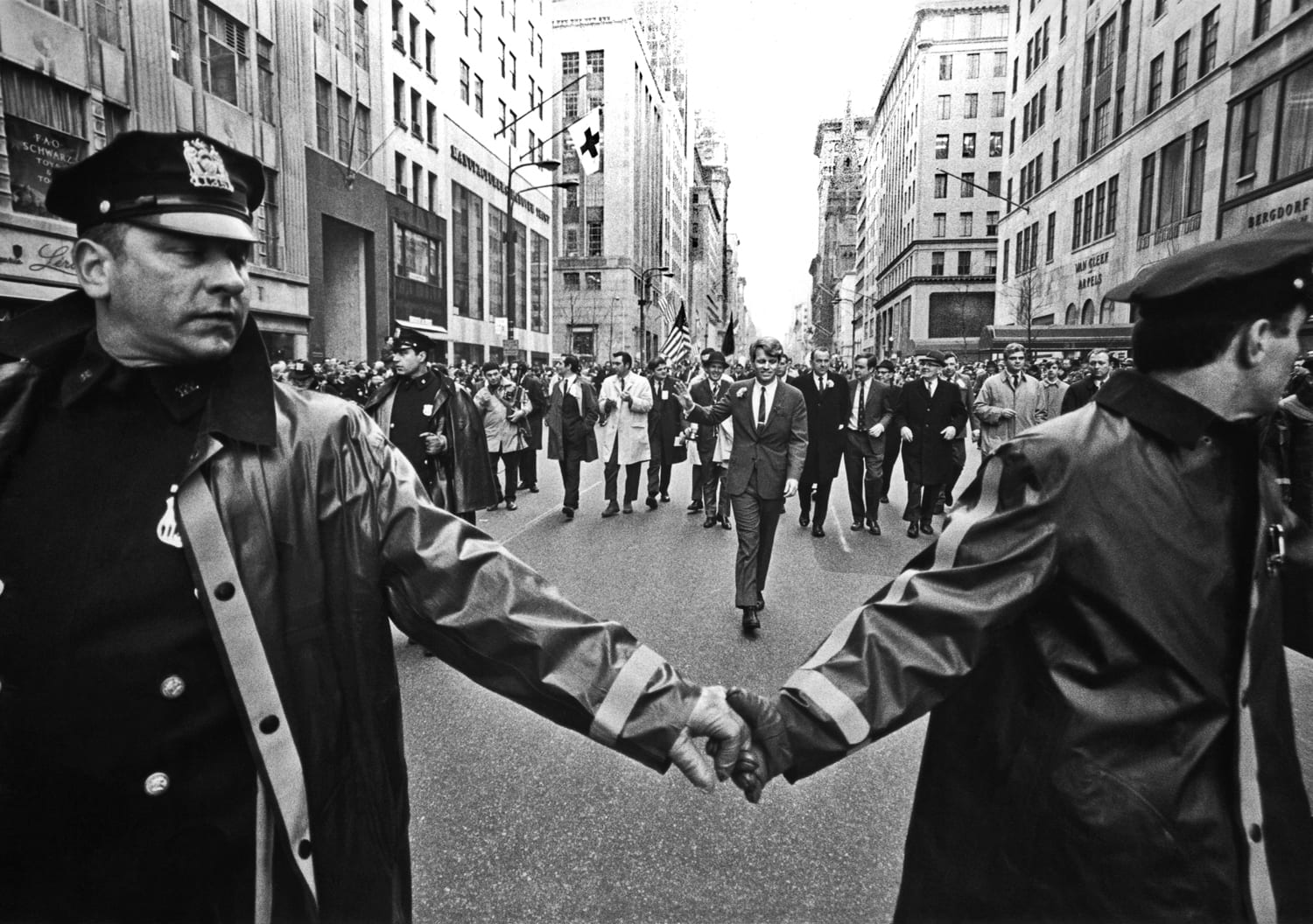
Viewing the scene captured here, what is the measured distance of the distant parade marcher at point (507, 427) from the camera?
12562 millimetres

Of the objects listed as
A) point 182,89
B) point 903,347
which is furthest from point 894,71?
point 182,89

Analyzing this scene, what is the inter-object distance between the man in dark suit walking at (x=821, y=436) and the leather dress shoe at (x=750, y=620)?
406 centimetres

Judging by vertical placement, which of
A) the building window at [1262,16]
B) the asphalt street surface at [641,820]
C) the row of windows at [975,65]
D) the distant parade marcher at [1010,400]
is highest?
the row of windows at [975,65]

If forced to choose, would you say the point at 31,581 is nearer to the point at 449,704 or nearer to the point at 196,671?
the point at 196,671

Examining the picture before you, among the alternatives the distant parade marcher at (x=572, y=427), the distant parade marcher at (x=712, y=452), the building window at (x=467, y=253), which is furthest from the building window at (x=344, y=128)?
→ the distant parade marcher at (x=712, y=452)

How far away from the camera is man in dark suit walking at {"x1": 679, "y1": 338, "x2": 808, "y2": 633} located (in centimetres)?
677

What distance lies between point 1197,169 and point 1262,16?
537 cm

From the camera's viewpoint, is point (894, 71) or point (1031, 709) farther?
point (894, 71)

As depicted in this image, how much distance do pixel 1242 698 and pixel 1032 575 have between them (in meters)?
0.46

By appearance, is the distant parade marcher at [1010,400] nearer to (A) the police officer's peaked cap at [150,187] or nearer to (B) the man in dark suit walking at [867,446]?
(B) the man in dark suit walking at [867,446]

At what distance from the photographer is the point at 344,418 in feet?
6.15

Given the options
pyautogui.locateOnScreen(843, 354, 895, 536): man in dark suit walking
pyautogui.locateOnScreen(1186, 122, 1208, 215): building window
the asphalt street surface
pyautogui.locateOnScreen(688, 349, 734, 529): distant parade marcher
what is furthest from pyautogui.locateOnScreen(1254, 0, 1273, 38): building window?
the asphalt street surface

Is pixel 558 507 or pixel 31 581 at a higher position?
pixel 31 581

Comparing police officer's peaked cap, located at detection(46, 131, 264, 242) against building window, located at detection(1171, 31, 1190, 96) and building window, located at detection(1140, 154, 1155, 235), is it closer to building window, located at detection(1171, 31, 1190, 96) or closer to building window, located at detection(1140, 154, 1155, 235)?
building window, located at detection(1171, 31, 1190, 96)
